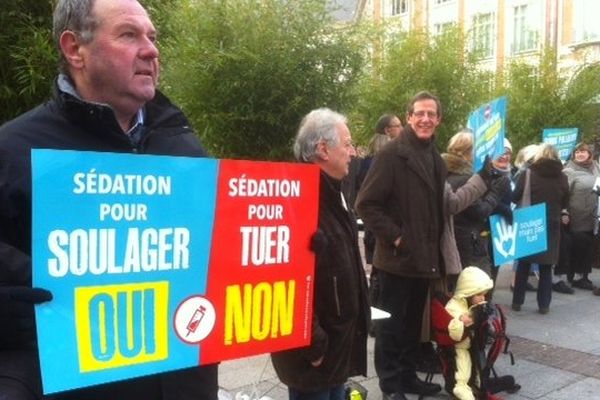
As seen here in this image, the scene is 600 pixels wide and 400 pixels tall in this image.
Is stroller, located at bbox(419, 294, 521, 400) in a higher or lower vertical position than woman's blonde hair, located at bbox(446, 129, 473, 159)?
lower

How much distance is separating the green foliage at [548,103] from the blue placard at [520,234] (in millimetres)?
10138

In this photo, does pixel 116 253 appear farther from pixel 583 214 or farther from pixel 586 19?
pixel 586 19

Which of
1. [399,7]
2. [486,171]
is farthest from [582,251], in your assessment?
[399,7]

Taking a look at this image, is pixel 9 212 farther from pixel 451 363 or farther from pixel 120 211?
pixel 451 363

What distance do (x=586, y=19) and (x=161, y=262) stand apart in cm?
3249

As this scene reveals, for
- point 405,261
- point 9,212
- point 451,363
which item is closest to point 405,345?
point 451,363

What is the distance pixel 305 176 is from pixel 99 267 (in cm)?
85

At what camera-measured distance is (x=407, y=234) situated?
4422 millimetres

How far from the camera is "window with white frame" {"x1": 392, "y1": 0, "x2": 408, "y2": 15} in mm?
40800

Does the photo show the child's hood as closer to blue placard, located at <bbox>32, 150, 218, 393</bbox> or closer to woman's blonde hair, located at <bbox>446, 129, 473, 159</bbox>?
woman's blonde hair, located at <bbox>446, 129, 473, 159</bbox>

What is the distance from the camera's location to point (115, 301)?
71.1 inches

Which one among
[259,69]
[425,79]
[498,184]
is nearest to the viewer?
[498,184]

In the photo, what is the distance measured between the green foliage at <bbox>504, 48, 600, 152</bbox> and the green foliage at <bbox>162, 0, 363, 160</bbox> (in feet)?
32.1

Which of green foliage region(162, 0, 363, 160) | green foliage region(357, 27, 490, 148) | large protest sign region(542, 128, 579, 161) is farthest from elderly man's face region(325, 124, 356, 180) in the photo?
green foliage region(357, 27, 490, 148)
